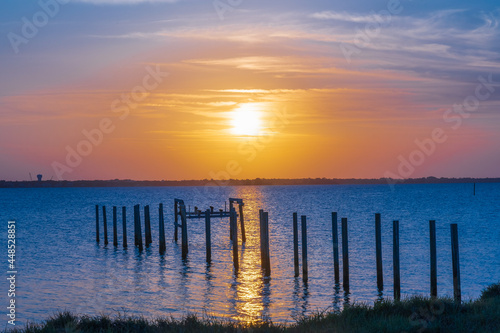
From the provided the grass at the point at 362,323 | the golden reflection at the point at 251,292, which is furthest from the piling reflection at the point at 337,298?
the grass at the point at 362,323

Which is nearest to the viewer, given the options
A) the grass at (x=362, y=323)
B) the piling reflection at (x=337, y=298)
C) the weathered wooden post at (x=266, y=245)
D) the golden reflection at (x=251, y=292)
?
the grass at (x=362, y=323)

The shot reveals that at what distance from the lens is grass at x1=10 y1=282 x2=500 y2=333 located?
10727 mm

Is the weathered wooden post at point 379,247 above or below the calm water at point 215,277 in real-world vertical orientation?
above

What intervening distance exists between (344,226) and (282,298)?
384 cm

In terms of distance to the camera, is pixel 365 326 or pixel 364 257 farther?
pixel 364 257

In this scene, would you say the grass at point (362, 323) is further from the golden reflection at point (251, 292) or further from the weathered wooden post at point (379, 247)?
the weathered wooden post at point (379, 247)

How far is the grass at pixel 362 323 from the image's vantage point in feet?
35.2

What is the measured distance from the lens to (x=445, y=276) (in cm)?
2480

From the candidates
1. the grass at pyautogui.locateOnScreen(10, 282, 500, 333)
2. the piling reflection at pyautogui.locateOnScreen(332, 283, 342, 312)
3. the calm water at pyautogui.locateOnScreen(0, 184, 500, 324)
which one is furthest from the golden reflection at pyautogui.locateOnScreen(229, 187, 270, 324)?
the piling reflection at pyautogui.locateOnScreen(332, 283, 342, 312)

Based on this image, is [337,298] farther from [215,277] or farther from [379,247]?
[215,277]

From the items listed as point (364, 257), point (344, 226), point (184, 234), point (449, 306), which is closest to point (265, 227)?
point (344, 226)

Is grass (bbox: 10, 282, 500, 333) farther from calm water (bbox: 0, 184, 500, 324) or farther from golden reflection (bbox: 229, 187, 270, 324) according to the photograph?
calm water (bbox: 0, 184, 500, 324)

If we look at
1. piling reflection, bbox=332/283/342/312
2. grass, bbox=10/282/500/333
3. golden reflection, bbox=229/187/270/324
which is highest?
grass, bbox=10/282/500/333

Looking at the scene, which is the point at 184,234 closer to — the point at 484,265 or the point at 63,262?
the point at 63,262
